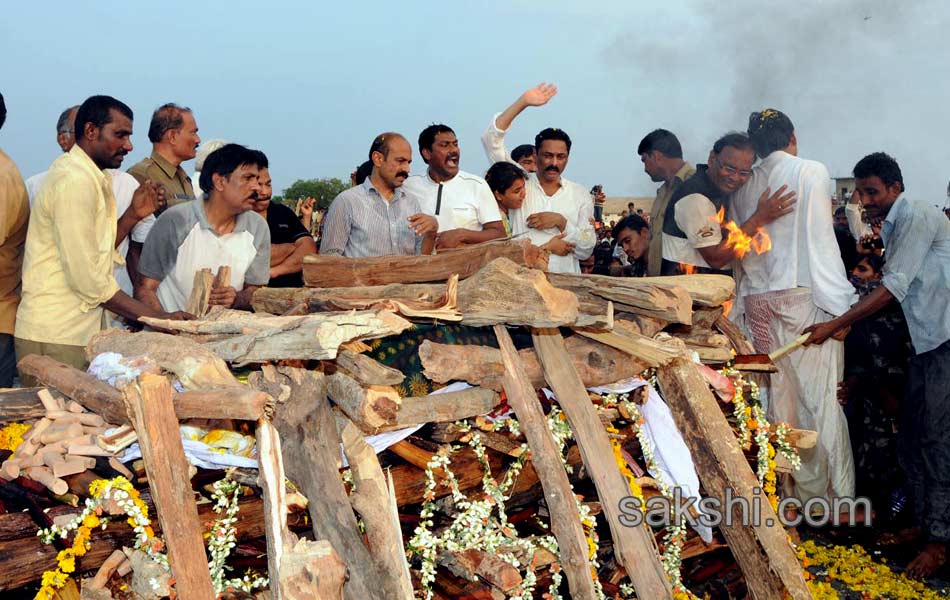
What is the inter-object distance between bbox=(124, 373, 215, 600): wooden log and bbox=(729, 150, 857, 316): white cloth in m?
4.97

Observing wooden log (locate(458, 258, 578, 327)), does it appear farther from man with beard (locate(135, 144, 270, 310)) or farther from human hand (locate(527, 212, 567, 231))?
human hand (locate(527, 212, 567, 231))

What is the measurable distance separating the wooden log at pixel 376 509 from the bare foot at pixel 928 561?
167 inches

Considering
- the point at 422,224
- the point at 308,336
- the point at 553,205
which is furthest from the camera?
the point at 553,205

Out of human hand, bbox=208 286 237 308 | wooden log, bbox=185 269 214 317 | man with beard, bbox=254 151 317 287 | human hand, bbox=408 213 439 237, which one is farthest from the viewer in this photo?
man with beard, bbox=254 151 317 287

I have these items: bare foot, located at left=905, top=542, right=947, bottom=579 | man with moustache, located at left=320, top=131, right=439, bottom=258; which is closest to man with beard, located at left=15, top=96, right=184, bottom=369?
man with moustache, located at left=320, top=131, right=439, bottom=258

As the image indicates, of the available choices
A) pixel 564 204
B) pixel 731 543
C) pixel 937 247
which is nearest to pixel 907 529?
pixel 937 247

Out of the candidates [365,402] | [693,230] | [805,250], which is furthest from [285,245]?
[805,250]

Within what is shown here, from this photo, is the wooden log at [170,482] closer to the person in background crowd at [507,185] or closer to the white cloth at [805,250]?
the person in background crowd at [507,185]

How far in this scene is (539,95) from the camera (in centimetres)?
727

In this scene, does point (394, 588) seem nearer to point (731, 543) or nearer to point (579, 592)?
point (579, 592)

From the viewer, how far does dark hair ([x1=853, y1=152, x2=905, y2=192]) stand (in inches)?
252

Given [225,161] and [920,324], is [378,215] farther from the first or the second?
[920,324]

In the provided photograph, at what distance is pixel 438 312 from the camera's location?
3.88m

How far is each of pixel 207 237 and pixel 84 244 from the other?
0.73m
